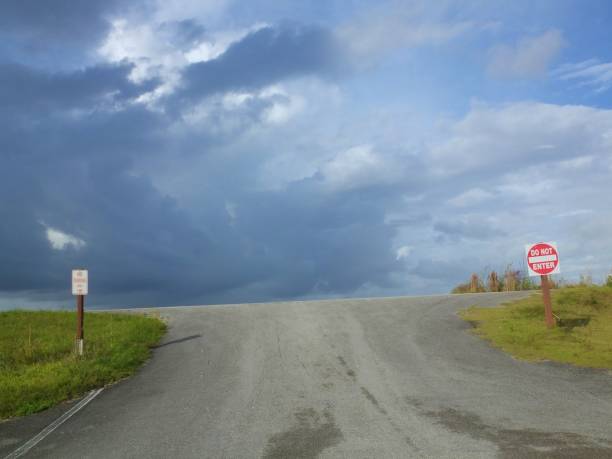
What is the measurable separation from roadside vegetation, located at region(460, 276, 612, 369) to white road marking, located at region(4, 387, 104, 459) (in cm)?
959

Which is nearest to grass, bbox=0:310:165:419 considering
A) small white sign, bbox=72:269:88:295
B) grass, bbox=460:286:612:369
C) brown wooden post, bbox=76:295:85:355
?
brown wooden post, bbox=76:295:85:355

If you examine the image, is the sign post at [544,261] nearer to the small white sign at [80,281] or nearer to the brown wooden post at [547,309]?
the brown wooden post at [547,309]

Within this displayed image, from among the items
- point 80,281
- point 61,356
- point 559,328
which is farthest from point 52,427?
point 559,328

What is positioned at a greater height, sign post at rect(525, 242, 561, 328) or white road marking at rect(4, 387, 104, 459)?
sign post at rect(525, 242, 561, 328)

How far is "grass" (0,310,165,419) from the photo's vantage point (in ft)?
37.5

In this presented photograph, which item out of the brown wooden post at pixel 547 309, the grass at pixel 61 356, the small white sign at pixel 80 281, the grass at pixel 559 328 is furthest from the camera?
the brown wooden post at pixel 547 309

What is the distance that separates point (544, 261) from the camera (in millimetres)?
16734

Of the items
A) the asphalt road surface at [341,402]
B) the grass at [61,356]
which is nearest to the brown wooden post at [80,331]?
the grass at [61,356]

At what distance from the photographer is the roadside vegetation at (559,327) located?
531 inches

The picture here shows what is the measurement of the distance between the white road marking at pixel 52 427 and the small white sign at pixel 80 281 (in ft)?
13.0

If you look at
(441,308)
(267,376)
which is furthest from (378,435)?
(441,308)

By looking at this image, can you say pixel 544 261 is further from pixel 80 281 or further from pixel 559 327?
pixel 80 281

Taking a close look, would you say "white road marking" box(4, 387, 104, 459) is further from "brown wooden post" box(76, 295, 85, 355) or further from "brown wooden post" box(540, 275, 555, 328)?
"brown wooden post" box(540, 275, 555, 328)

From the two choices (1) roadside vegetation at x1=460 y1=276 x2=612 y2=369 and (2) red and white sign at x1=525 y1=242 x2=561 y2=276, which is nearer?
(1) roadside vegetation at x1=460 y1=276 x2=612 y2=369
